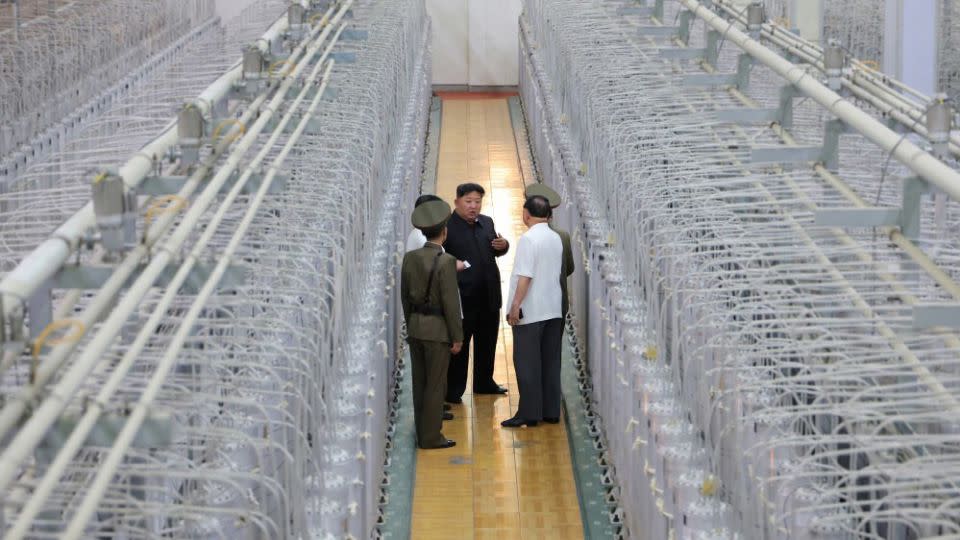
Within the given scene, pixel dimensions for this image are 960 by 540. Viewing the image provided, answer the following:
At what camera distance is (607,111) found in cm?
830

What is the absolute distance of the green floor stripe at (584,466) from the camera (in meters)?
7.34

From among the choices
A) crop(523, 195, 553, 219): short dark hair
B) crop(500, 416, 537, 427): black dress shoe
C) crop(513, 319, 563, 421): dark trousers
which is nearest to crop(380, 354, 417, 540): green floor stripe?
crop(500, 416, 537, 427): black dress shoe

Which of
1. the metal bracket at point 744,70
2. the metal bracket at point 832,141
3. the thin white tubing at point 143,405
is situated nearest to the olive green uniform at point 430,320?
the metal bracket at point 744,70

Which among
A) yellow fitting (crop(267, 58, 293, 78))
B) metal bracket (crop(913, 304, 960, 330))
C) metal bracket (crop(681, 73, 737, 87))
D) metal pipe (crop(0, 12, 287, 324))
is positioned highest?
yellow fitting (crop(267, 58, 293, 78))

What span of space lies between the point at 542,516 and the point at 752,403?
307cm

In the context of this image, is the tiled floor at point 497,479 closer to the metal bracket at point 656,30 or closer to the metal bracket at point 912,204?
the metal bracket at point 656,30

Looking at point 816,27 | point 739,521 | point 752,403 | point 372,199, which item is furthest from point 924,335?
point 816,27

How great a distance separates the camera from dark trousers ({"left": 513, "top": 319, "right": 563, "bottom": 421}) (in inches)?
332

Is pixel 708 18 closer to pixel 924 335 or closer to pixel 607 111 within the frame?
pixel 607 111

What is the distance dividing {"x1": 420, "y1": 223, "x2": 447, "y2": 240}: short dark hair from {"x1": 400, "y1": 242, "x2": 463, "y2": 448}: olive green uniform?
0.05 meters

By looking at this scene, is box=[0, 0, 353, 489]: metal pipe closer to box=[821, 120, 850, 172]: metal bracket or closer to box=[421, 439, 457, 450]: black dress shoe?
box=[821, 120, 850, 172]: metal bracket

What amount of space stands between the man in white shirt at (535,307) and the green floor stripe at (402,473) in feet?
2.28

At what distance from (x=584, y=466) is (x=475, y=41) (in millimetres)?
13681

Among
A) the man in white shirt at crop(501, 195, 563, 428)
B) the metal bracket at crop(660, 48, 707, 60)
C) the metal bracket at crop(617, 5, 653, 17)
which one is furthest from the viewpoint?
the metal bracket at crop(617, 5, 653, 17)
